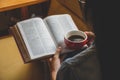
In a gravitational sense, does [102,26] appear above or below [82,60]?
above

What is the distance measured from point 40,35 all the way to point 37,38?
0.09ft

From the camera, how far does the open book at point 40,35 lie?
3.60ft

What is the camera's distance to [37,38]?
119 centimetres

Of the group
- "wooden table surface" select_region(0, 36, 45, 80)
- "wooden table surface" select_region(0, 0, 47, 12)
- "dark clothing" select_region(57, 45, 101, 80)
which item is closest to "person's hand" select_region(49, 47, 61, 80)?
"wooden table surface" select_region(0, 36, 45, 80)

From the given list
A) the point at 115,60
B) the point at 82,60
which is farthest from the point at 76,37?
the point at 115,60

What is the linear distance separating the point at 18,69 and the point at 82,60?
73cm

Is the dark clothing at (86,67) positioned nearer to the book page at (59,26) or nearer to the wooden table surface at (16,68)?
the book page at (59,26)

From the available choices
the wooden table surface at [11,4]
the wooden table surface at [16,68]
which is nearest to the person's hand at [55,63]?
the wooden table surface at [16,68]

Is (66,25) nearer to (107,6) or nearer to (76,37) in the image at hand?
(76,37)

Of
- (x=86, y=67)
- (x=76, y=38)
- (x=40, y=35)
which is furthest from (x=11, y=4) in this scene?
(x=86, y=67)

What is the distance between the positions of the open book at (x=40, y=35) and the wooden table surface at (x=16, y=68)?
191 millimetres

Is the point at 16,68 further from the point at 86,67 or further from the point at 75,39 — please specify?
the point at 86,67

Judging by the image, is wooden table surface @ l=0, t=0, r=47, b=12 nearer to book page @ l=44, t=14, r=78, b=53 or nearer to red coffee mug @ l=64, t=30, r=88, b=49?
book page @ l=44, t=14, r=78, b=53

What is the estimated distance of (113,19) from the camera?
1.54 ft
